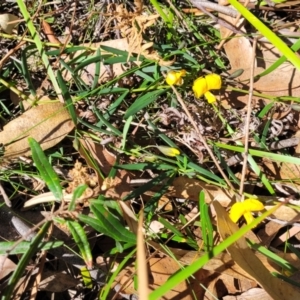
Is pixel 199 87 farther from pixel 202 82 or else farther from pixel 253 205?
pixel 253 205

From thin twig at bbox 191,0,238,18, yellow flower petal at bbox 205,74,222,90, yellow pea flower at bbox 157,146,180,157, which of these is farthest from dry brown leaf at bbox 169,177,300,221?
thin twig at bbox 191,0,238,18

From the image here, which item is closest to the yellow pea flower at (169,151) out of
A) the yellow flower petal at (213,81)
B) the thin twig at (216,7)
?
the yellow flower petal at (213,81)

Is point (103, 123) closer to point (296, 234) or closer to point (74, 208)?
point (74, 208)

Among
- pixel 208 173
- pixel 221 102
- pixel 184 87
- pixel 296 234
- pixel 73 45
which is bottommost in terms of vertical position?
pixel 296 234

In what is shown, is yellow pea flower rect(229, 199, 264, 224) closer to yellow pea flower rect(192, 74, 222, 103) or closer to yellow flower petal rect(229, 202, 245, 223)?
yellow flower petal rect(229, 202, 245, 223)

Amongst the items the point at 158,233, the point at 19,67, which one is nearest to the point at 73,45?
the point at 19,67

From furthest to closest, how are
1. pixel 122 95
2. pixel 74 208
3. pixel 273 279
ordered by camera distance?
pixel 122 95, pixel 273 279, pixel 74 208
